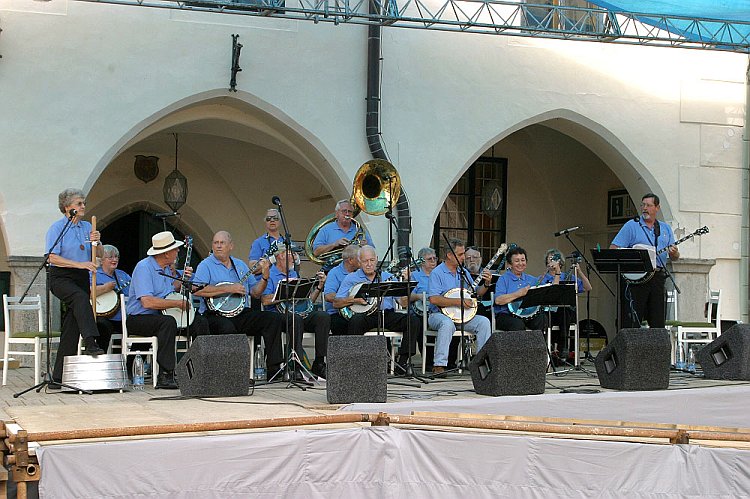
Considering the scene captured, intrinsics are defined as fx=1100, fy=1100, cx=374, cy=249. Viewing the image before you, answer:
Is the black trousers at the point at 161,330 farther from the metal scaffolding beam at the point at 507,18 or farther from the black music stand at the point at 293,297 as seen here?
the metal scaffolding beam at the point at 507,18

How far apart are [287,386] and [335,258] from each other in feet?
5.98

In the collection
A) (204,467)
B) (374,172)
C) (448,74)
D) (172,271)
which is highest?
(448,74)

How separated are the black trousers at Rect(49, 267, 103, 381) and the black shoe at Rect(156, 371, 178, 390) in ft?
2.26

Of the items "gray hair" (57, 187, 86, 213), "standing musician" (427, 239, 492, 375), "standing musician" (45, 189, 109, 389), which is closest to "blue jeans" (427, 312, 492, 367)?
"standing musician" (427, 239, 492, 375)

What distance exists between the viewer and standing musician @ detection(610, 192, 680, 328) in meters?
10.4

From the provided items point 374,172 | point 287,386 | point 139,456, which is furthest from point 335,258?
point 139,456

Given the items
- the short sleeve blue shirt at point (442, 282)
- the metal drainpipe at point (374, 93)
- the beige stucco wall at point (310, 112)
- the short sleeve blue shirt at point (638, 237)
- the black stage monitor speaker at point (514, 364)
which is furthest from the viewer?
the metal drainpipe at point (374, 93)

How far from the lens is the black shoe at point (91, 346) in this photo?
8.25 meters

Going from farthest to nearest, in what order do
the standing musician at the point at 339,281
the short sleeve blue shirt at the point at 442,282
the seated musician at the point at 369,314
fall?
the short sleeve blue shirt at the point at 442,282
the standing musician at the point at 339,281
the seated musician at the point at 369,314

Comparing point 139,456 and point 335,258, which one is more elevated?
point 335,258

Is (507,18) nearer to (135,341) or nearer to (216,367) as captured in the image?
(135,341)

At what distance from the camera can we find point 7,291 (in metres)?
13.5

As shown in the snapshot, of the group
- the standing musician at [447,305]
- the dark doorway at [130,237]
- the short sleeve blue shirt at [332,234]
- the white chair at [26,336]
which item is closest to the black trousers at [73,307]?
the white chair at [26,336]

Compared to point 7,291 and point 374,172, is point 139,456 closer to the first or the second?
point 374,172
